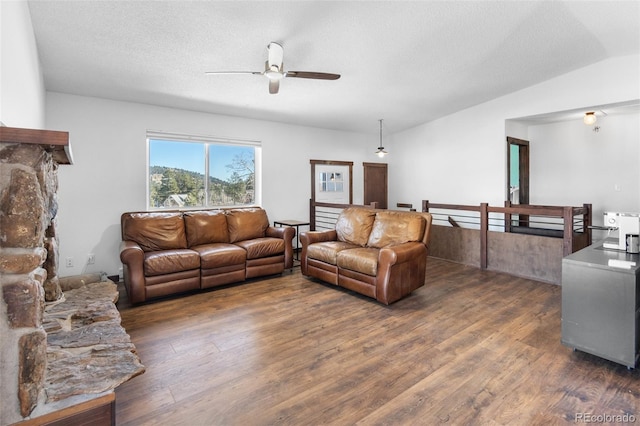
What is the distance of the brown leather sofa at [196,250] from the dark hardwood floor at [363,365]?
27 centimetres

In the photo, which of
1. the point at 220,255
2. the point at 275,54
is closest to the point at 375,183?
the point at 220,255

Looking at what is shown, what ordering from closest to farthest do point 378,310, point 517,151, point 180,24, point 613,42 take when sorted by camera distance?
1. point 180,24
2. point 378,310
3. point 613,42
4. point 517,151

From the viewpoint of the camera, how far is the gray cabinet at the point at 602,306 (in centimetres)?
215

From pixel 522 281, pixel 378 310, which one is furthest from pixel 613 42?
pixel 378 310

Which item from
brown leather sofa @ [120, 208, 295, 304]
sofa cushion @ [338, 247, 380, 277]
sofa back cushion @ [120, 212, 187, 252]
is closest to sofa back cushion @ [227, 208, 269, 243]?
brown leather sofa @ [120, 208, 295, 304]

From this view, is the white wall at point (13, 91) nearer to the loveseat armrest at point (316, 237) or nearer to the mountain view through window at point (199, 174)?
the mountain view through window at point (199, 174)

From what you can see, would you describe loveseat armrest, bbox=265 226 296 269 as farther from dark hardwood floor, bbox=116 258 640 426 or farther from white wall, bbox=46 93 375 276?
white wall, bbox=46 93 375 276

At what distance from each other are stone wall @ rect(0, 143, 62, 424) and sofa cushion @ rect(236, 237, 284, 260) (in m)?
3.12

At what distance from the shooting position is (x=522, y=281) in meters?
4.33

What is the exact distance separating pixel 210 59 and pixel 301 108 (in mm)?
2074

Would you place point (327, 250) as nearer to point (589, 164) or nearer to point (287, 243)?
point (287, 243)

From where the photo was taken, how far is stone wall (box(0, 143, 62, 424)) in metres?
1.14

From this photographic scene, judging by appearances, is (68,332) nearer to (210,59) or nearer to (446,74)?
(210,59)

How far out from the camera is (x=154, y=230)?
417 cm
